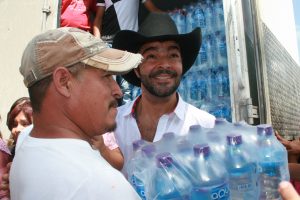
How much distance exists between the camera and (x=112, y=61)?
58.1 inches

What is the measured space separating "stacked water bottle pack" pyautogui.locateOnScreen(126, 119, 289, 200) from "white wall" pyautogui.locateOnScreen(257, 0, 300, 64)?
10.7ft

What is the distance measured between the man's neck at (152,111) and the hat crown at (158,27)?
1.55 ft

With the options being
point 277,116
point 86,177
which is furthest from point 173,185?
point 277,116

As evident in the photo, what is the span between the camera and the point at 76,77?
1.41m

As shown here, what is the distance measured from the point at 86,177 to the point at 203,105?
10.2 ft

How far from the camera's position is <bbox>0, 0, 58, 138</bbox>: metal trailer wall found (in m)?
4.84

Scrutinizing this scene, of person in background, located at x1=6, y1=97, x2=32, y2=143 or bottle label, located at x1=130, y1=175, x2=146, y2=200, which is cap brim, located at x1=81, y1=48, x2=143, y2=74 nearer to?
bottle label, located at x1=130, y1=175, x2=146, y2=200

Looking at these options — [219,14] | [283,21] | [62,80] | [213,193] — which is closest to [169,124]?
[213,193]

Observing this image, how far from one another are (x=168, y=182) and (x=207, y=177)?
18 centimetres

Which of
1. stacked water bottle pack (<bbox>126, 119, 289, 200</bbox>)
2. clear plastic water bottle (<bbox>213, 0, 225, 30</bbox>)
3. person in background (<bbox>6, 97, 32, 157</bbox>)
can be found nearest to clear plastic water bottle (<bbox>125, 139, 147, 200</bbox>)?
stacked water bottle pack (<bbox>126, 119, 289, 200</bbox>)

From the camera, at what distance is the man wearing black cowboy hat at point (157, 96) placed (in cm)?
269

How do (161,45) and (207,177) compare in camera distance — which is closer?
(207,177)

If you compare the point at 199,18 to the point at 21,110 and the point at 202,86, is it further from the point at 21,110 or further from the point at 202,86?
the point at 21,110

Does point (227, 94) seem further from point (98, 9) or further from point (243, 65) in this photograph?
point (98, 9)
